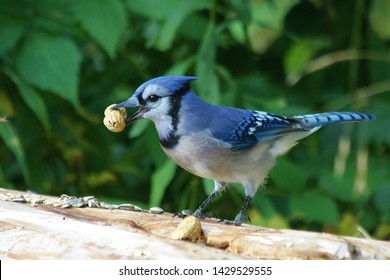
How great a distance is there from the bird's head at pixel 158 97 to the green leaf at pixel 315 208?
3.68 feet

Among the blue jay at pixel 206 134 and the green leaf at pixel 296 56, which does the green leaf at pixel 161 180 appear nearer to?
the blue jay at pixel 206 134

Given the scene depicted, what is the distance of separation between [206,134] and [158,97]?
231 millimetres

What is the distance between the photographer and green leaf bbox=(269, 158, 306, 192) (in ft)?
14.5

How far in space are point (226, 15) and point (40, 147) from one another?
112 centimetres

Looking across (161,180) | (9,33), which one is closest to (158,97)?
(161,180)

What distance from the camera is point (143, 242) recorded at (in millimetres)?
2686

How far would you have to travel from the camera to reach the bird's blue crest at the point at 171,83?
360 cm

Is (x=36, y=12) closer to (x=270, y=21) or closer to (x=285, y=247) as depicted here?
(x=270, y=21)

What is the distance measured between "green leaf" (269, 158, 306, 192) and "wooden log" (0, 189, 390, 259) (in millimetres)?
1460

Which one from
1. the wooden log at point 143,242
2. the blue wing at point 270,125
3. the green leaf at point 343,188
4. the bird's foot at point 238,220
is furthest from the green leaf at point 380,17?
the wooden log at point 143,242

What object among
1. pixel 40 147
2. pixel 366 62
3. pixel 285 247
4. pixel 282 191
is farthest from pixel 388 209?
pixel 285 247

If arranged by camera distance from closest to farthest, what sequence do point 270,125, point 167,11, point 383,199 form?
point 270,125
point 167,11
point 383,199

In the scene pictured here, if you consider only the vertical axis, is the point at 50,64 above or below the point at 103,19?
below

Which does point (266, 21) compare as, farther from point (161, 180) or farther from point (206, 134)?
point (206, 134)
